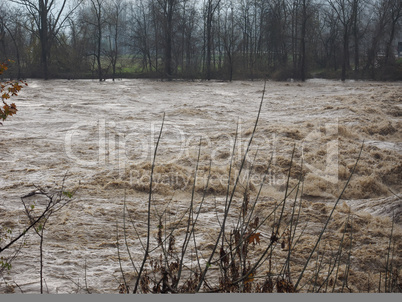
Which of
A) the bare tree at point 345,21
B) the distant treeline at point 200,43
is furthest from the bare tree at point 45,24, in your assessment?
the bare tree at point 345,21

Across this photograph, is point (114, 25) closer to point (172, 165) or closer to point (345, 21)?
point (345, 21)

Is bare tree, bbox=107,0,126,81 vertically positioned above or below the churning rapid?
above

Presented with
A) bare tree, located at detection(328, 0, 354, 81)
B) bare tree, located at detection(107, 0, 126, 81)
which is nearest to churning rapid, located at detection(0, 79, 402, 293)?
bare tree, located at detection(328, 0, 354, 81)

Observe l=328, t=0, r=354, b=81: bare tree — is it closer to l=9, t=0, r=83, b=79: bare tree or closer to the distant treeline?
the distant treeline

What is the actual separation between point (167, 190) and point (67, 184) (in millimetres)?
1226

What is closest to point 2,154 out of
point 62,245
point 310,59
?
point 62,245

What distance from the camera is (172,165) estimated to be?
6398 millimetres

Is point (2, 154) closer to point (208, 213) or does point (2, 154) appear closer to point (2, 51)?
point (208, 213)

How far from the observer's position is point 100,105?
12.5 m

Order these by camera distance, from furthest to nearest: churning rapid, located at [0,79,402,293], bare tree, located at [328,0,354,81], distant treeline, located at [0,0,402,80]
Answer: distant treeline, located at [0,0,402,80], bare tree, located at [328,0,354,81], churning rapid, located at [0,79,402,293]

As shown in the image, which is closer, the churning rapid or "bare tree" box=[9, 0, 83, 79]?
the churning rapid

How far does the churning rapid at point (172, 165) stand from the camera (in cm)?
384

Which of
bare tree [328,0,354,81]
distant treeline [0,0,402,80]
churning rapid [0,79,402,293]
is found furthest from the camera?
distant treeline [0,0,402,80]

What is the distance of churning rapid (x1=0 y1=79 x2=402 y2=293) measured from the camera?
3.84 meters
